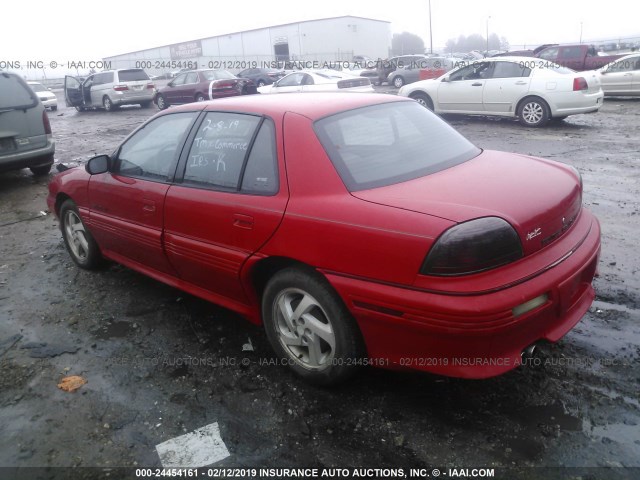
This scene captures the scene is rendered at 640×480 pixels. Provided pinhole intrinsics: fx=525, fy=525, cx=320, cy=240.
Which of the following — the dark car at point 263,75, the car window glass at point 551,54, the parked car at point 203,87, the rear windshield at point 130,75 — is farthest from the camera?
the dark car at point 263,75

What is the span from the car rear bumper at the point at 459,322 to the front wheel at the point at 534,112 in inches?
383

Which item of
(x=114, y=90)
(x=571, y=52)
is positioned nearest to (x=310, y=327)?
(x=571, y=52)

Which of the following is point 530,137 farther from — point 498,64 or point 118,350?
point 118,350

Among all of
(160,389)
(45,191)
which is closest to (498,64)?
(45,191)

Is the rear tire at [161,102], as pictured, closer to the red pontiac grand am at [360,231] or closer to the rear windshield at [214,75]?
the rear windshield at [214,75]

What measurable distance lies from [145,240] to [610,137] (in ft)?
30.9

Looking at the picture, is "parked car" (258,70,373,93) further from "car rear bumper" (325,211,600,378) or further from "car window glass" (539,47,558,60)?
"car rear bumper" (325,211,600,378)

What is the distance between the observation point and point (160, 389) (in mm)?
3037

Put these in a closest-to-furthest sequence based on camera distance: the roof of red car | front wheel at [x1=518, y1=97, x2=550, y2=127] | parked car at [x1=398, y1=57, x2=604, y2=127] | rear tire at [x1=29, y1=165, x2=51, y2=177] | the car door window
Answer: the roof of red car
rear tire at [x1=29, y1=165, x2=51, y2=177]
parked car at [x1=398, y1=57, x2=604, y2=127]
front wheel at [x1=518, y1=97, x2=550, y2=127]
the car door window

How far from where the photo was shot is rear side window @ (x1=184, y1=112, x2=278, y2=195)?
118 inches

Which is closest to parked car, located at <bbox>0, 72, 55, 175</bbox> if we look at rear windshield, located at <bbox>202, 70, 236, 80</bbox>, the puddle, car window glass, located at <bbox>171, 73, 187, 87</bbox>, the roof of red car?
the puddle

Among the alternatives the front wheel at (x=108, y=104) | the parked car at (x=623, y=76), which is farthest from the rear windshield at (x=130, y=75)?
the parked car at (x=623, y=76)

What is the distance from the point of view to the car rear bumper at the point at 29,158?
8.05 m

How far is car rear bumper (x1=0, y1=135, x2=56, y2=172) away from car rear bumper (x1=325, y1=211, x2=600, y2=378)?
7.41 m
